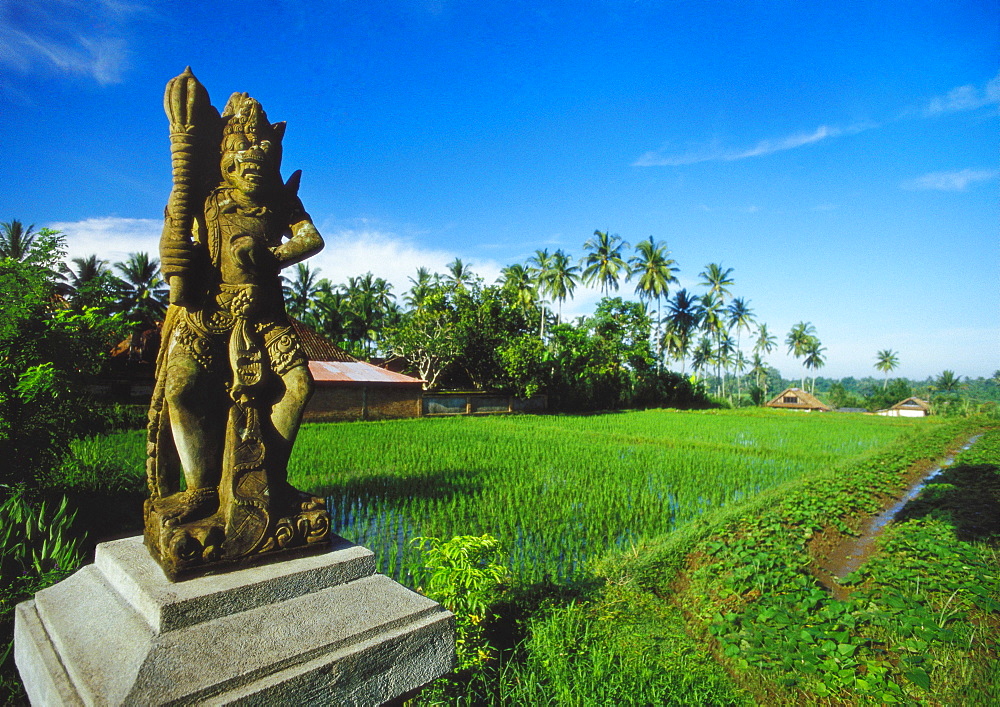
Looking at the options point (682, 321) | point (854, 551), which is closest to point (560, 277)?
point (682, 321)

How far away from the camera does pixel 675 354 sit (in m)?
38.4

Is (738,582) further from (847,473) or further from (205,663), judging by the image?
(847,473)

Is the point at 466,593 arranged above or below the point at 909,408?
below

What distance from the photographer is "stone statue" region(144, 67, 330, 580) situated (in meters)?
2.34

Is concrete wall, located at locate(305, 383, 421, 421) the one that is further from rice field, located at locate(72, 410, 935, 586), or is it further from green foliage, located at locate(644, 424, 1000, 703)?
green foliage, located at locate(644, 424, 1000, 703)

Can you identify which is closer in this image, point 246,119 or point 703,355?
point 246,119

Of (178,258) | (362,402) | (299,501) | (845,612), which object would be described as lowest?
(845,612)

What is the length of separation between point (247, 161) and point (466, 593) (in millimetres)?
2642

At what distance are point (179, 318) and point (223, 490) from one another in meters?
0.85

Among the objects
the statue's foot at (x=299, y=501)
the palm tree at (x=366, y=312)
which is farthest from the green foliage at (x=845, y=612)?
the palm tree at (x=366, y=312)

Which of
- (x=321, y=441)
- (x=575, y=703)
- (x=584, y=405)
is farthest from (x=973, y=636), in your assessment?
(x=584, y=405)

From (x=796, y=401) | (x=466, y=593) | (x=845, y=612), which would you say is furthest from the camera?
(x=796, y=401)

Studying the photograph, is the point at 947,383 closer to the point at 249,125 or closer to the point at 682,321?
the point at 682,321

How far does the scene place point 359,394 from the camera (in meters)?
16.6
